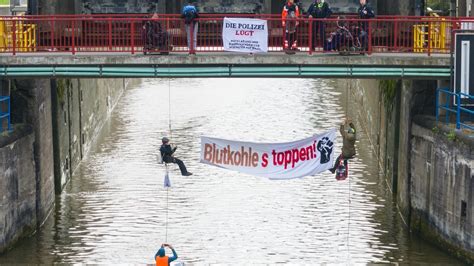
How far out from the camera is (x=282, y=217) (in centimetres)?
3997

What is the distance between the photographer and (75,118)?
48.7 m

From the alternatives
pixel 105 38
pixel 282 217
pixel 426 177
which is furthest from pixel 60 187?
pixel 426 177

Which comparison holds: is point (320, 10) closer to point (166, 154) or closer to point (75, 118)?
point (166, 154)

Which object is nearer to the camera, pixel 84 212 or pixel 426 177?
pixel 426 177

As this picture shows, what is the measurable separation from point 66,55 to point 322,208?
9870 millimetres

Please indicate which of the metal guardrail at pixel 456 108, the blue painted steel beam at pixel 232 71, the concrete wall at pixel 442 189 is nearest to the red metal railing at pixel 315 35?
the blue painted steel beam at pixel 232 71

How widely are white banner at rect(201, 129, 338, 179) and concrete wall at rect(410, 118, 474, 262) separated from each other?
354 centimetres

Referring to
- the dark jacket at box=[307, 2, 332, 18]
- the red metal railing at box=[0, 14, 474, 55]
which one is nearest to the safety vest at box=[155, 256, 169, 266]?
the red metal railing at box=[0, 14, 474, 55]

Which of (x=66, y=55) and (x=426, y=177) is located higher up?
(x=66, y=55)

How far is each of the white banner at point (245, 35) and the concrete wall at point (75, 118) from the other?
27.6ft

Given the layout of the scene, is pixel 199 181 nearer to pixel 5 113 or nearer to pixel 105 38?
pixel 105 38

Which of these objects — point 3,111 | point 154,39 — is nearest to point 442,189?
point 154,39

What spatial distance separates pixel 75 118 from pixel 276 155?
17.4 meters

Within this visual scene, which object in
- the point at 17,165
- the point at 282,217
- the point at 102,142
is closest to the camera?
the point at 17,165
